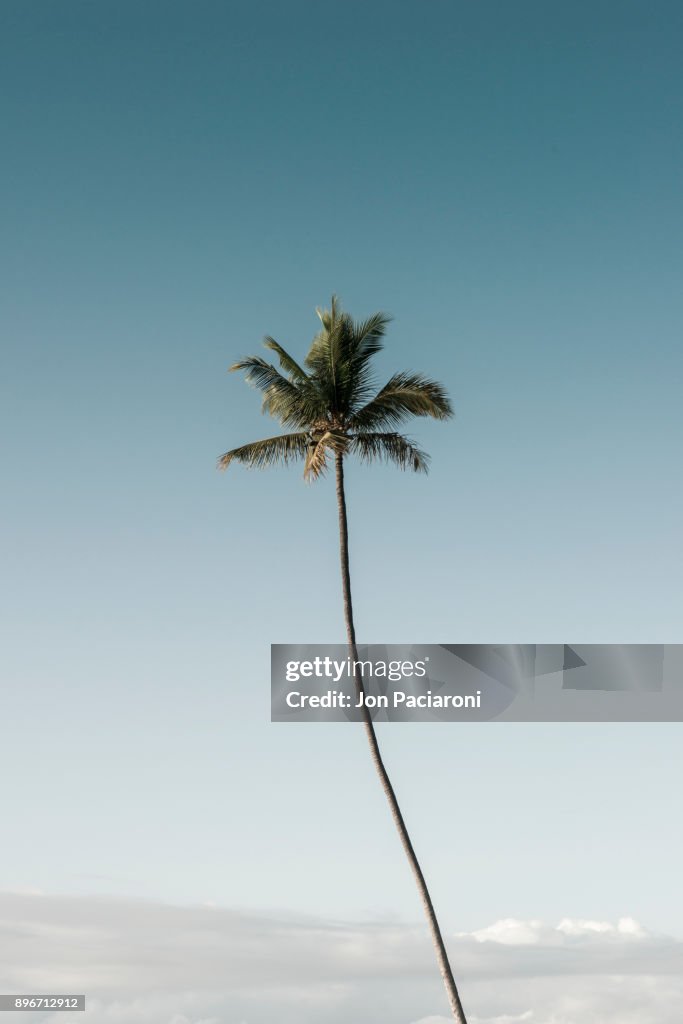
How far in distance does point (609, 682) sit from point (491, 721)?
3.92m

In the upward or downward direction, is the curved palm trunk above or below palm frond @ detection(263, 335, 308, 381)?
below

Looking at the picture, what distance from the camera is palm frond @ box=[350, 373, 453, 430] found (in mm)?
32344

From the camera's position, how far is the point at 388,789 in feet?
103

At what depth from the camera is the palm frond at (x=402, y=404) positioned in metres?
32.3

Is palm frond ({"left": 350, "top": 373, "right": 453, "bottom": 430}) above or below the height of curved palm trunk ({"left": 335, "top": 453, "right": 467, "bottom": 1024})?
above

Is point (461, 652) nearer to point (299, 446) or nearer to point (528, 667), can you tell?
point (528, 667)

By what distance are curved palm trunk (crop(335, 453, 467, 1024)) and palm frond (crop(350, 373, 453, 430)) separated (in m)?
1.52

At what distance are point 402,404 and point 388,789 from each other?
11.5 m

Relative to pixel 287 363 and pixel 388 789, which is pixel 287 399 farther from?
pixel 388 789

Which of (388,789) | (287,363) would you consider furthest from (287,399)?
(388,789)

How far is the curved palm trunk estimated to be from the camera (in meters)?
30.0

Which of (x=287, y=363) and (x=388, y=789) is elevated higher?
(x=287, y=363)

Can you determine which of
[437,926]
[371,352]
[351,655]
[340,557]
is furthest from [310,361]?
[437,926]

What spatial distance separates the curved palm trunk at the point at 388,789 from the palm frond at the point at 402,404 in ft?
5.00
